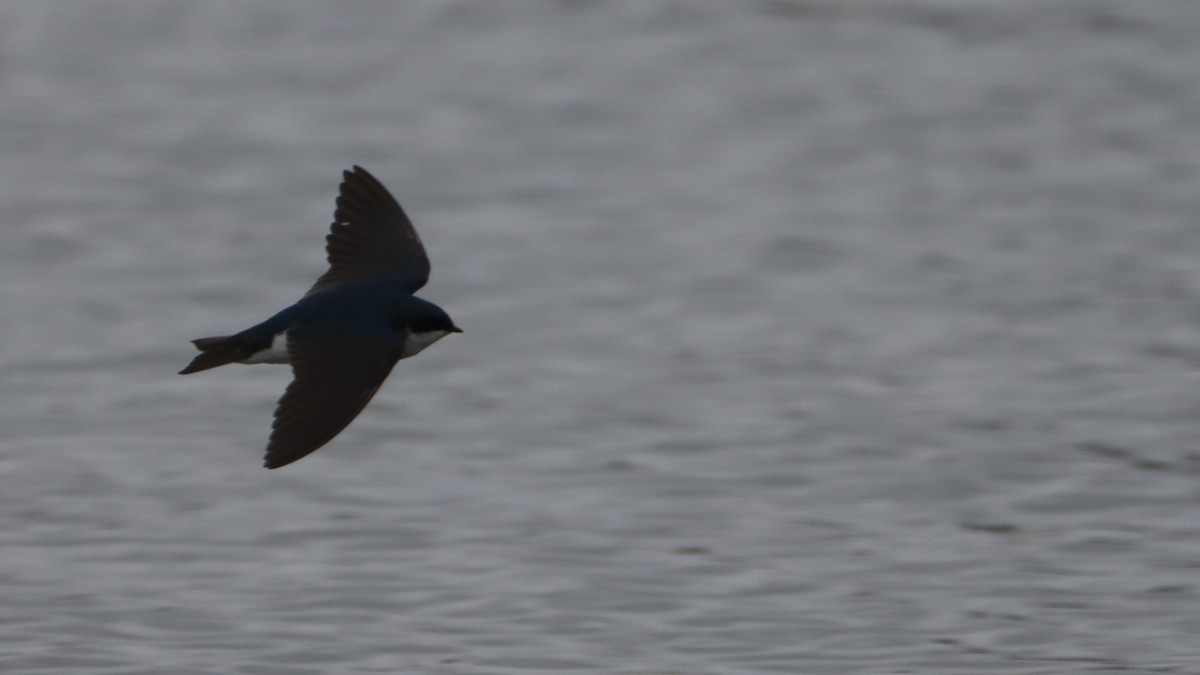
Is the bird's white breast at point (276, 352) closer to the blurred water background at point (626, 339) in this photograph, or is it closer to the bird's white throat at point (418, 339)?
the bird's white throat at point (418, 339)

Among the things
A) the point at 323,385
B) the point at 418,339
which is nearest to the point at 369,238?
the point at 418,339

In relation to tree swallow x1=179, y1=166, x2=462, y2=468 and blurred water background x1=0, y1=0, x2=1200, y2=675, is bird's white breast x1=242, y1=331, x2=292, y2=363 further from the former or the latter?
blurred water background x1=0, y1=0, x2=1200, y2=675

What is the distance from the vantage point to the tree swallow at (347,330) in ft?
17.6

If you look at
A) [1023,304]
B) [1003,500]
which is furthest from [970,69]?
[1003,500]

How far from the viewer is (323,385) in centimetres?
545

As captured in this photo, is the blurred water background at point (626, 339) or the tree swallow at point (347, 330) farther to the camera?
the blurred water background at point (626, 339)

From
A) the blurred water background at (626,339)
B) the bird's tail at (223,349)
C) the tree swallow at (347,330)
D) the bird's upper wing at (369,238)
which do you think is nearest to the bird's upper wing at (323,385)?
the tree swallow at (347,330)

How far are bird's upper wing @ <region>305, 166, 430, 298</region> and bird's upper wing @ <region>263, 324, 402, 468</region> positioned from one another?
0.58 meters

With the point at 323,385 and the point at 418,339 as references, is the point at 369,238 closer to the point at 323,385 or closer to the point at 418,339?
the point at 418,339

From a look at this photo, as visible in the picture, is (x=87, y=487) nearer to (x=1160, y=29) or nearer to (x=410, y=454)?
(x=410, y=454)

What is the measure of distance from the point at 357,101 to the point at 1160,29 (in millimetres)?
4393

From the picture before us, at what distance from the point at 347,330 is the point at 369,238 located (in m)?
0.66

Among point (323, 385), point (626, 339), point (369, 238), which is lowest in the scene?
point (626, 339)

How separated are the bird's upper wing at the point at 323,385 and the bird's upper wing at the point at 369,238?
0.58 m
